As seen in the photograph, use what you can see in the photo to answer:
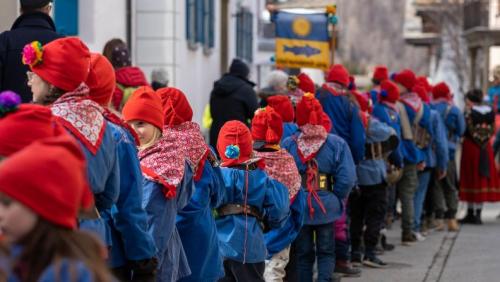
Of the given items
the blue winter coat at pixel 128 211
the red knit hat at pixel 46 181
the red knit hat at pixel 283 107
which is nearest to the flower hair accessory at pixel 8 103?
the red knit hat at pixel 46 181

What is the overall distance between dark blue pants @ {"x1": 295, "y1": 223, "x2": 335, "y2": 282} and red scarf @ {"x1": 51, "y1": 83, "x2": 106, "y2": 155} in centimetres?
472

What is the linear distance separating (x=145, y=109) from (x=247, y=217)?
5.92 ft

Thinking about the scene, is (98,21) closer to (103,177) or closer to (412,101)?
(412,101)

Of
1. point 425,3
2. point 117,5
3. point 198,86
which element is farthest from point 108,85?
point 425,3

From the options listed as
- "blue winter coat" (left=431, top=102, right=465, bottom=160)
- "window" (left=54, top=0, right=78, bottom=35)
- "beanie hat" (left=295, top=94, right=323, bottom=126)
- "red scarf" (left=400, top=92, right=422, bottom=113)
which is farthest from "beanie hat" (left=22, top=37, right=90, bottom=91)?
"blue winter coat" (left=431, top=102, right=465, bottom=160)

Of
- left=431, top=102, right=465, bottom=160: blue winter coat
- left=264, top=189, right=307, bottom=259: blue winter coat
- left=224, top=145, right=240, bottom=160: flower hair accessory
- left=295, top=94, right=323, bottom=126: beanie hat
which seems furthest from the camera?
left=431, top=102, right=465, bottom=160: blue winter coat

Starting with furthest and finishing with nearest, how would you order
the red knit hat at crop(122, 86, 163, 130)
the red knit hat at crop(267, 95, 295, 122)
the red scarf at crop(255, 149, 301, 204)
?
the red knit hat at crop(267, 95, 295, 122) → the red scarf at crop(255, 149, 301, 204) → the red knit hat at crop(122, 86, 163, 130)

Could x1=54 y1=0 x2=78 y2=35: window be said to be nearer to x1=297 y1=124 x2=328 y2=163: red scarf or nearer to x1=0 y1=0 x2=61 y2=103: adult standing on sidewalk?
x1=297 y1=124 x2=328 y2=163: red scarf

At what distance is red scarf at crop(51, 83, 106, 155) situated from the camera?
17.9 feet

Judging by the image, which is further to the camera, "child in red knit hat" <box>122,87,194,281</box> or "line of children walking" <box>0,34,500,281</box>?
A: "child in red knit hat" <box>122,87,194,281</box>

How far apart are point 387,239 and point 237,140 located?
22.8 ft

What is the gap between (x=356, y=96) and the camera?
1258cm

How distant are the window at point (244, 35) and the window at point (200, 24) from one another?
136 inches

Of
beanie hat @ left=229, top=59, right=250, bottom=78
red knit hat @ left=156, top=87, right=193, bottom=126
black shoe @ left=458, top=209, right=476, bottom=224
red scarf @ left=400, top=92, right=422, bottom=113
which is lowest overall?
black shoe @ left=458, top=209, right=476, bottom=224
